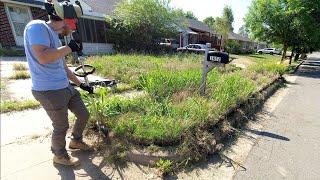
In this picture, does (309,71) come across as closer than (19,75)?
No

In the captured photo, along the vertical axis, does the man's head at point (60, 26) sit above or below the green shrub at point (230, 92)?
above

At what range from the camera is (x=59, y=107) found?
9.70 ft

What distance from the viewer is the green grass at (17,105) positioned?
16.3ft

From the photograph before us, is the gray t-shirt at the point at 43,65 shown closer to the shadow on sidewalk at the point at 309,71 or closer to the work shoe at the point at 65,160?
the work shoe at the point at 65,160

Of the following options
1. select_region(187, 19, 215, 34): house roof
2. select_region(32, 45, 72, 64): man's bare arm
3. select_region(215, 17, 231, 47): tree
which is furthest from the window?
select_region(215, 17, 231, 47): tree

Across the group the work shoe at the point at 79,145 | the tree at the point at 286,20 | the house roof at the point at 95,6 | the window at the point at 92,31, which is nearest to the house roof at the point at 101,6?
the house roof at the point at 95,6

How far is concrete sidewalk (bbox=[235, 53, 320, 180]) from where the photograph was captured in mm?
3514

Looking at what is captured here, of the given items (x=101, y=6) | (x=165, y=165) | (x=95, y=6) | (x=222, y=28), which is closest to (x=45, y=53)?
(x=165, y=165)

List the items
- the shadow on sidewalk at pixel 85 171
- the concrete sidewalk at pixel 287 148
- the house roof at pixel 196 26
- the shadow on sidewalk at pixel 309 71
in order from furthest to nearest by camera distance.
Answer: the house roof at pixel 196 26
the shadow on sidewalk at pixel 309 71
the concrete sidewalk at pixel 287 148
the shadow on sidewalk at pixel 85 171

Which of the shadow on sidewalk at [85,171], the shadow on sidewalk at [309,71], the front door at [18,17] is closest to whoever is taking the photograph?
the shadow on sidewalk at [85,171]

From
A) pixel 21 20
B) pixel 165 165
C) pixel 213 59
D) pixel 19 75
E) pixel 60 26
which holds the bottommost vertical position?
pixel 165 165

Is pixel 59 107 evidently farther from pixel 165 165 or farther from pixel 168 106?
pixel 168 106

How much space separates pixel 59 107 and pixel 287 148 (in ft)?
11.8

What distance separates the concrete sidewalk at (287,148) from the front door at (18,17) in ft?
46.5
